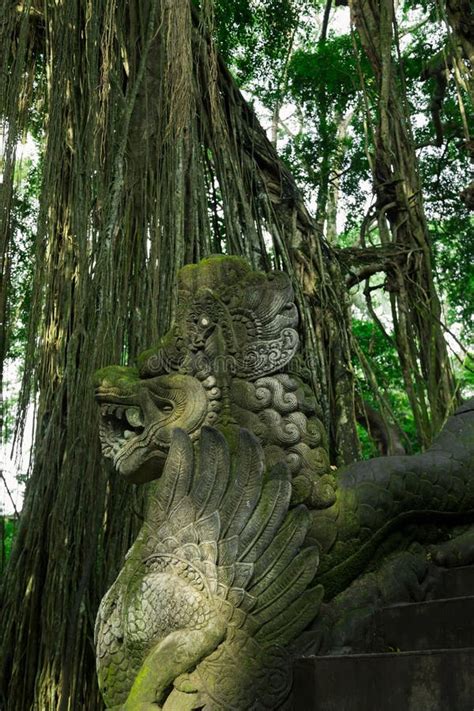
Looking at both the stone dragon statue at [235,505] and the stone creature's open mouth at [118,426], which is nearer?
the stone dragon statue at [235,505]

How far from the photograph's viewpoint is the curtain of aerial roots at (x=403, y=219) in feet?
15.8

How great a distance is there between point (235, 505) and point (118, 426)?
0.42 metres

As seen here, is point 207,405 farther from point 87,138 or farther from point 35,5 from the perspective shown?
point 35,5

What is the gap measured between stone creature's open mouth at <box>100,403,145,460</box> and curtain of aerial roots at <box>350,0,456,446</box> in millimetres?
2614

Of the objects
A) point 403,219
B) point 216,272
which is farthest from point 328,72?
point 216,272

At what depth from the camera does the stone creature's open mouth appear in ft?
7.52

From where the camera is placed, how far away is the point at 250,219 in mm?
3852

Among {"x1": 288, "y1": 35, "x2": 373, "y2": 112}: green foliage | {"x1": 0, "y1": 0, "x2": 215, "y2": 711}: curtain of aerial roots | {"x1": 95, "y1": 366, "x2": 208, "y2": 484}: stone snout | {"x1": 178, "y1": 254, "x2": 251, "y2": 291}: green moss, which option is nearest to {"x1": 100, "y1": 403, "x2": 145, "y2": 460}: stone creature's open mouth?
{"x1": 95, "y1": 366, "x2": 208, "y2": 484}: stone snout

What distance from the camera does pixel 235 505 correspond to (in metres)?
2.08

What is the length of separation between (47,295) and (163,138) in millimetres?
786

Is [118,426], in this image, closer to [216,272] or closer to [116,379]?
[116,379]

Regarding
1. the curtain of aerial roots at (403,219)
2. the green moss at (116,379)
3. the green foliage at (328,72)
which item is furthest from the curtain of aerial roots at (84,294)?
the green foliage at (328,72)

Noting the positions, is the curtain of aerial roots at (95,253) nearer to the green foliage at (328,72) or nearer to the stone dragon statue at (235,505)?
the stone dragon statue at (235,505)

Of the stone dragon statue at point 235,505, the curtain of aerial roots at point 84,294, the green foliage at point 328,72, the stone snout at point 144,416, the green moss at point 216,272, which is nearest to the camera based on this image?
the stone dragon statue at point 235,505
